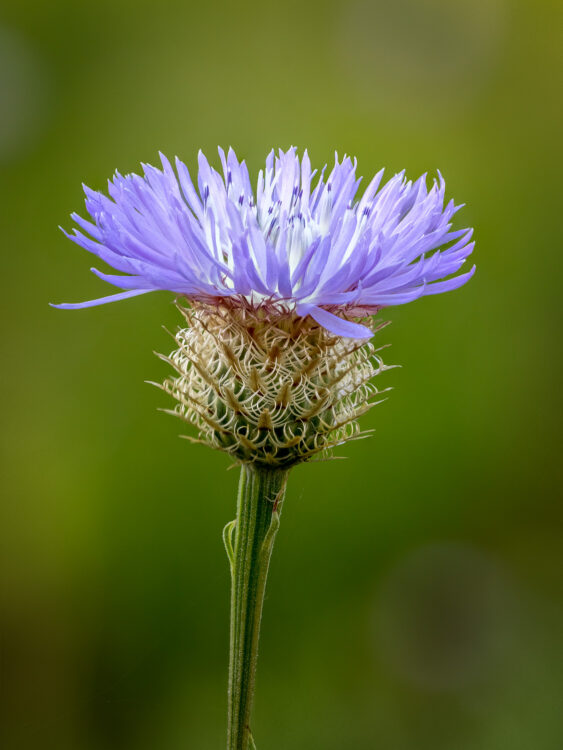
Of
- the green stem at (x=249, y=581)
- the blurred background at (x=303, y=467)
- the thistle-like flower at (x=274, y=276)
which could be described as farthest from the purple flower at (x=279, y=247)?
the blurred background at (x=303, y=467)

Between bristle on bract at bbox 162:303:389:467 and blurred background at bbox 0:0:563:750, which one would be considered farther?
blurred background at bbox 0:0:563:750

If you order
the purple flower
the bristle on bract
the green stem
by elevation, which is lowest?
the green stem

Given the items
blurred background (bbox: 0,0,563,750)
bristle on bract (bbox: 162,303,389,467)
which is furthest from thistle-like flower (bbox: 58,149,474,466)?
blurred background (bbox: 0,0,563,750)

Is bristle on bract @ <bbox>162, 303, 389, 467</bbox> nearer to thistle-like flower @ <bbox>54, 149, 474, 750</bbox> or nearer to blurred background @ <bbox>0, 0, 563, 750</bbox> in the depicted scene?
thistle-like flower @ <bbox>54, 149, 474, 750</bbox>

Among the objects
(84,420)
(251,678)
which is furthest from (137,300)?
(251,678)

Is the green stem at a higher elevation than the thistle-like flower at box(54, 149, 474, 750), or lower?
lower

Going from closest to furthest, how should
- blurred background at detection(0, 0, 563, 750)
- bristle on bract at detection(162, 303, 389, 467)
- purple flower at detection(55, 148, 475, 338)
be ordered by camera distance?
purple flower at detection(55, 148, 475, 338) → bristle on bract at detection(162, 303, 389, 467) → blurred background at detection(0, 0, 563, 750)

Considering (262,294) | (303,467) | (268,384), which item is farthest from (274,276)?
(303,467)

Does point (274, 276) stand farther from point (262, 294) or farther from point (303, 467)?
point (303, 467)
